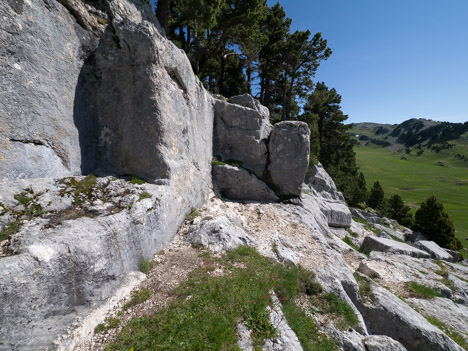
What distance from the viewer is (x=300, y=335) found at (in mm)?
6633

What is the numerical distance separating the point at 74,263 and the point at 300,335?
23.8 feet

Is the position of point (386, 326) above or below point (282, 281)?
below

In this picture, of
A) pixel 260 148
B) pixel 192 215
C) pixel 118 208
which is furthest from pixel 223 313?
pixel 260 148

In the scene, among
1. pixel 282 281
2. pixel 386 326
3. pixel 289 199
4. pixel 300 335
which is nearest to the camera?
pixel 300 335

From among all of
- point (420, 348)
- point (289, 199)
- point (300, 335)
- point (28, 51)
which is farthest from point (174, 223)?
point (420, 348)

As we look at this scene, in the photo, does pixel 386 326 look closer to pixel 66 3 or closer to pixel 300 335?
pixel 300 335

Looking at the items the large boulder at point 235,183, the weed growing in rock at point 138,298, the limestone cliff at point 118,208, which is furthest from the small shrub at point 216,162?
the weed growing in rock at point 138,298

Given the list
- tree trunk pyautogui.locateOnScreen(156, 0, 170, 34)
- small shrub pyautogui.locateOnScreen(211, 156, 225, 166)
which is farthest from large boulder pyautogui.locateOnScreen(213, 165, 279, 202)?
tree trunk pyautogui.locateOnScreen(156, 0, 170, 34)

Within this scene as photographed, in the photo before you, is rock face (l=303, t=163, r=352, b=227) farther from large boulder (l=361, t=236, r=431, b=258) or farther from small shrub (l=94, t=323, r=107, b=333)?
small shrub (l=94, t=323, r=107, b=333)

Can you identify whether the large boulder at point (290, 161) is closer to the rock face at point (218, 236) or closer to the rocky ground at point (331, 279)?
the rocky ground at point (331, 279)

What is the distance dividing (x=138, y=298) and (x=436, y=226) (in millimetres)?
42252

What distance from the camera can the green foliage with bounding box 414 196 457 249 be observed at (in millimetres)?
30094

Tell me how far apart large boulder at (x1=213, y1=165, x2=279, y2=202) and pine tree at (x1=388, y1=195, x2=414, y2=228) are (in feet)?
141

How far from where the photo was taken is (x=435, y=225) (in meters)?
30.9
